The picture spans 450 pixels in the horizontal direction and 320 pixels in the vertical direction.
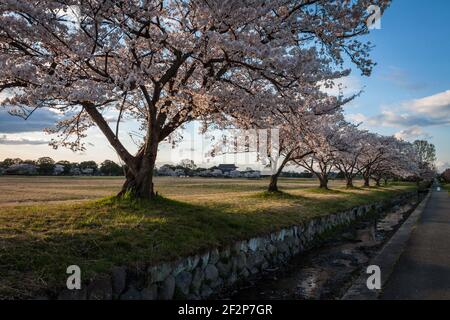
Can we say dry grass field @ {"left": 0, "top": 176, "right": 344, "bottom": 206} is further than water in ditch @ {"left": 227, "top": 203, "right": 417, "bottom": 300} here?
Yes

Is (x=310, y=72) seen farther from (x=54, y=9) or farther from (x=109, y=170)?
(x=109, y=170)

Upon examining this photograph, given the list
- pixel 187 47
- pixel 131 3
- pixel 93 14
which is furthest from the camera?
pixel 187 47

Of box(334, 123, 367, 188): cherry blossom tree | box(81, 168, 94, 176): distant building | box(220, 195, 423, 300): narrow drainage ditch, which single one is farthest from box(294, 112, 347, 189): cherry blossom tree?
box(81, 168, 94, 176): distant building

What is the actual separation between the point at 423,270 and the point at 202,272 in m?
5.80

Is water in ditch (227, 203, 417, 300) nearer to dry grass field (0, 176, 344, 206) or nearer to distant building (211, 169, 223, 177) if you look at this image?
dry grass field (0, 176, 344, 206)

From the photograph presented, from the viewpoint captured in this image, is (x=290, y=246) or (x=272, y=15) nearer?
(x=272, y=15)

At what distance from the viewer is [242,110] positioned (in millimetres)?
13062

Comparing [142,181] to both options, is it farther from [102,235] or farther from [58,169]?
[58,169]

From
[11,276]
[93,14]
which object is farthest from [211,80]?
[11,276]

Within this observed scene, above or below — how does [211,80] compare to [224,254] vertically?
above

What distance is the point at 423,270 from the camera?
9.79 metres

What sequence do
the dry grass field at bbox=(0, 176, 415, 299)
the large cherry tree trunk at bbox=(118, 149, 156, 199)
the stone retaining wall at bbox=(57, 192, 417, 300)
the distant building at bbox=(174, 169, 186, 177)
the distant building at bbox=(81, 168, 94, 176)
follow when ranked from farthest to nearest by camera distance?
the distant building at bbox=(174, 169, 186, 177) < the distant building at bbox=(81, 168, 94, 176) < the large cherry tree trunk at bbox=(118, 149, 156, 199) < the stone retaining wall at bbox=(57, 192, 417, 300) < the dry grass field at bbox=(0, 176, 415, 299)

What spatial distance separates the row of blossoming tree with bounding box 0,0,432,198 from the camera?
30.8 feet
